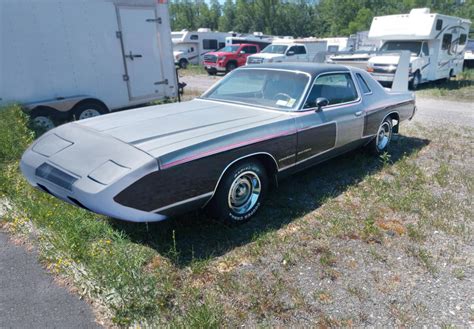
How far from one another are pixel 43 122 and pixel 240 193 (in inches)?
195

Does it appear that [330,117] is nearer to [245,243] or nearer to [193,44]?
[245,243]

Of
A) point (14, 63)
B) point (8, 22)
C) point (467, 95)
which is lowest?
point (467, 95)

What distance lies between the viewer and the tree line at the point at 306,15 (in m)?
70.7

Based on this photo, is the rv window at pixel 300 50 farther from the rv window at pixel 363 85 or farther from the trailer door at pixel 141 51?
the rv window at pixel 363 85

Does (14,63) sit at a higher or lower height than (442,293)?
higher

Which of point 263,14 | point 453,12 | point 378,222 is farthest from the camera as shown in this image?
point 263,14

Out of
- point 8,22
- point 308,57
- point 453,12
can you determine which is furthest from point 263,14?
point 8,22

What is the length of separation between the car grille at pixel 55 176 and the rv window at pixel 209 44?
2909 cm

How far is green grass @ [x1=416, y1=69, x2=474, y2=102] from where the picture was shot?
13.3 metres

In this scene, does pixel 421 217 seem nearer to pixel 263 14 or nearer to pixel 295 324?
pixel 295 324

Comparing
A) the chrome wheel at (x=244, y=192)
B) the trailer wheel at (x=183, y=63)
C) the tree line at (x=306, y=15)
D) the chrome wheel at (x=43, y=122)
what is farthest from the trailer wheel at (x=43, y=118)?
the tree line at (x=306, y=15)

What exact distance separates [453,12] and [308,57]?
62.9m

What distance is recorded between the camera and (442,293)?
281 cm

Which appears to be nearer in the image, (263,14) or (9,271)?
(9,271)
